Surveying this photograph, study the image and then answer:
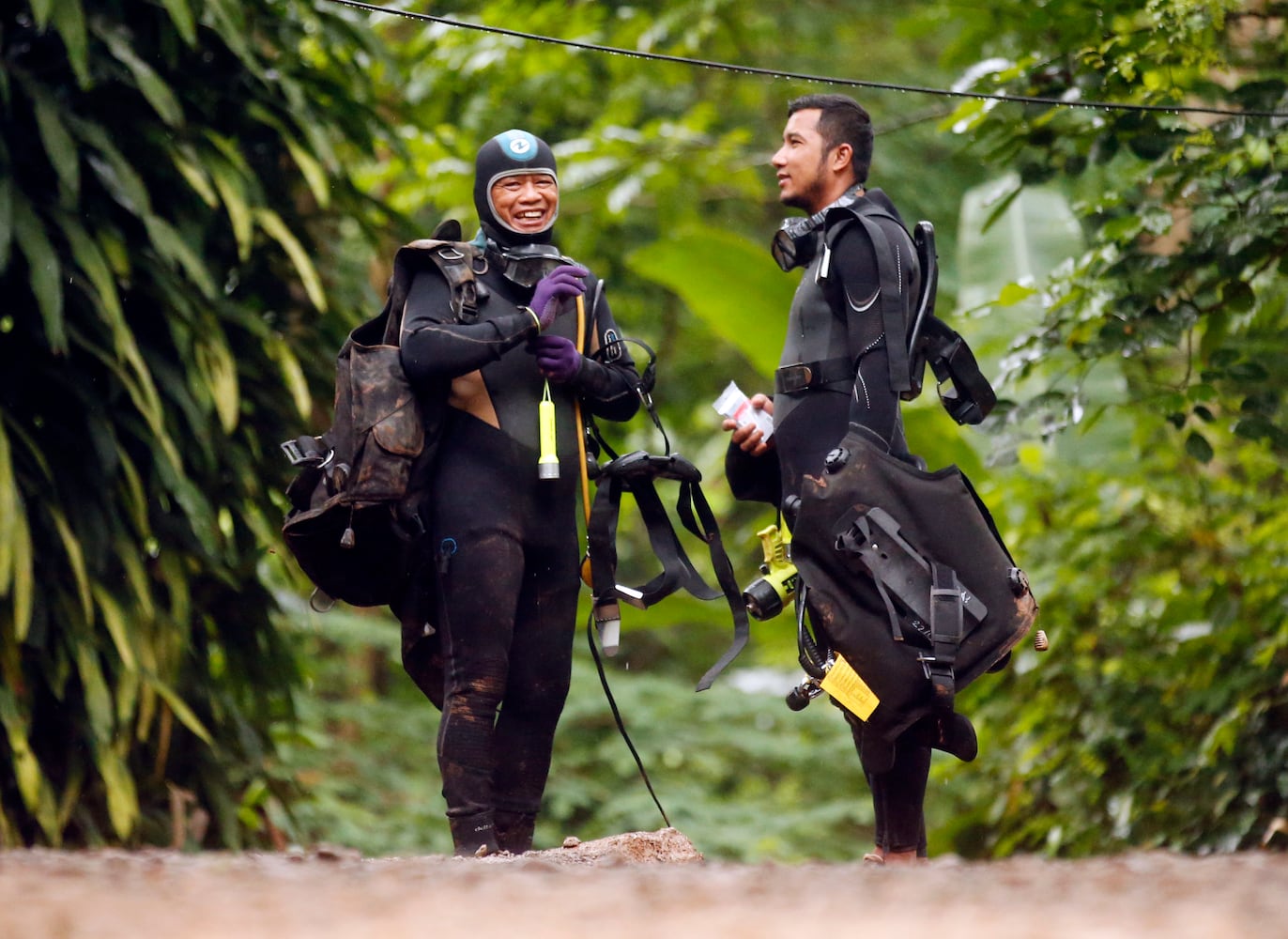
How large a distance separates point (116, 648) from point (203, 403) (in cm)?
101

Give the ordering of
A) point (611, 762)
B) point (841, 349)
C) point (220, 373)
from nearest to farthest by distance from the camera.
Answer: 1. point (841, 349)
2. point (220, 373)
3. point (611, 762)

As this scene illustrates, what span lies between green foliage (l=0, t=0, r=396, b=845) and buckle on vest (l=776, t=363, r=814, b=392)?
267cm

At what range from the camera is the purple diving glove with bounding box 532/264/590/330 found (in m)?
4.48

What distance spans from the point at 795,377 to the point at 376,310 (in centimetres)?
371

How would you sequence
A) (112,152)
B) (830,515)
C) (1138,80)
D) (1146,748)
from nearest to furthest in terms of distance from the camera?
1. (830,515)
2. (1138,80)
3. (112,152)
4. (1146,748)

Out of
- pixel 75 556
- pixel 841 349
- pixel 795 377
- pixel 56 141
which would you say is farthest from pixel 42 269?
pixel 841 349

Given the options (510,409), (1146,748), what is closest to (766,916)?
(510,409)

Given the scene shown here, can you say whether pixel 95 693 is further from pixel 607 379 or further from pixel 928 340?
pixel 928 340

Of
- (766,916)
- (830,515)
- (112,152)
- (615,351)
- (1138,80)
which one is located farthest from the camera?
(112,152)

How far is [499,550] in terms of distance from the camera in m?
4.48

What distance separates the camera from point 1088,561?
7.58 meters

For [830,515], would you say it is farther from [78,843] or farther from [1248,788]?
[78,843]

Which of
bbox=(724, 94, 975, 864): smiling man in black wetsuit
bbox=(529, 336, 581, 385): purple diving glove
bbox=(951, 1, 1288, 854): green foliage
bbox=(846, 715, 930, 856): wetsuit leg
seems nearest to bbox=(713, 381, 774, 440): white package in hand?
bbox=(724, 94, 975, 864): smiling man in black wetsuit

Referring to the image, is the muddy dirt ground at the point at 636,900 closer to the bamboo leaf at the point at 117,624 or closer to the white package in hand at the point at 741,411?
the white package in hand at the point at 741,411
